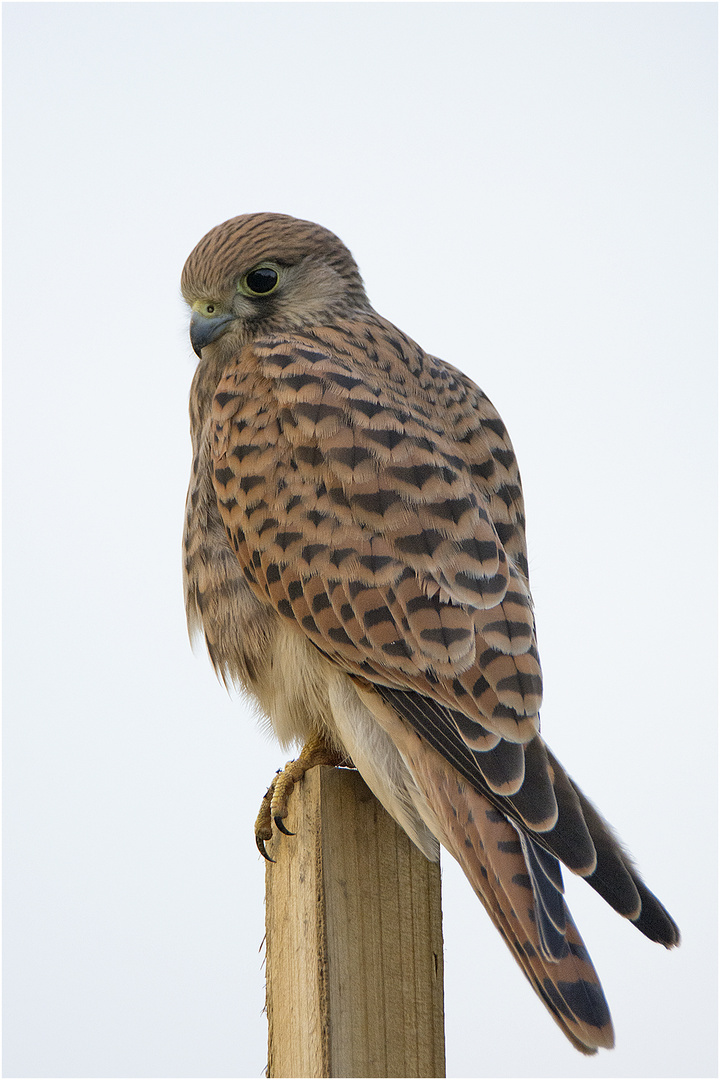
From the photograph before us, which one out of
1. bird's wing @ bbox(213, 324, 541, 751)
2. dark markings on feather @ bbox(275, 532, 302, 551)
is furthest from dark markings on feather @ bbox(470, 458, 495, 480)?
dark markings on feather @ bbox(275, 532, 302, 551)

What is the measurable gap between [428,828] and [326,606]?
1.61ft

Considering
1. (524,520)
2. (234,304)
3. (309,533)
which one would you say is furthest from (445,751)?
(234,304)

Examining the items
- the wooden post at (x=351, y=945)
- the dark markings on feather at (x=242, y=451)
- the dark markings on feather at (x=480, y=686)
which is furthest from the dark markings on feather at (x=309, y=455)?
the wooden post at (x=351, y=945)

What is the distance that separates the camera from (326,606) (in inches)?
90.0

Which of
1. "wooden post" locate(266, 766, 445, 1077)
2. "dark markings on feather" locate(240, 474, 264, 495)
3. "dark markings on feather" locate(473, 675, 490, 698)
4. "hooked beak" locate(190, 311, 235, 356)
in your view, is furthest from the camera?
"hooked beak" locate(190, 311, 235, 356)

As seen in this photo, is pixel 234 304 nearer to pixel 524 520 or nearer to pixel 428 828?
pixel 524 520

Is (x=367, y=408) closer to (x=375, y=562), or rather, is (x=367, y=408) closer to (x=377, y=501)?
(x=377, y=501)

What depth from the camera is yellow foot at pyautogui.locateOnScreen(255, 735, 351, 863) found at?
232 centimetres

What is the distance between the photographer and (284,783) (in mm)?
2379

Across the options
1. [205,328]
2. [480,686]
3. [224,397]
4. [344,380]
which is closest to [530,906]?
[480,686]

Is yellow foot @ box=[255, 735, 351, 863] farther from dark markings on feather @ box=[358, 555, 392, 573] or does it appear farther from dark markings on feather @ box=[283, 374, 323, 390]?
dark markings on feather @ box=[283, 374, 323, 390]

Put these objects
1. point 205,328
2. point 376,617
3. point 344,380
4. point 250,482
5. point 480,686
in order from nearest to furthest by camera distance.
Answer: point 480,686
point 376,617
point 250,482
point 344,380
point 205,328

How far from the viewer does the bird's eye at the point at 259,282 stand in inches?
118

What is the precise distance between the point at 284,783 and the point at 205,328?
1209mm
